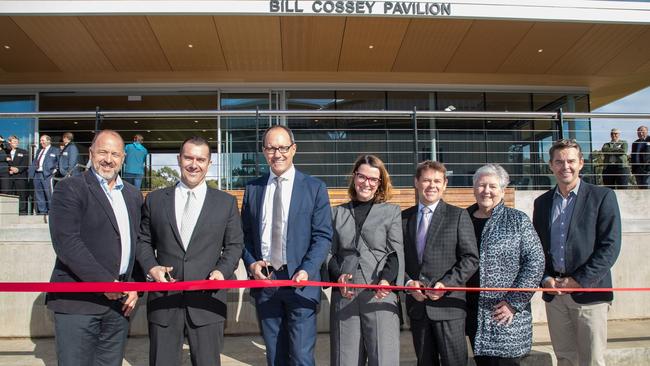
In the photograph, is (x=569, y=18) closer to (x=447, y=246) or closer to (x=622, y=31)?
(x=622, y=31)

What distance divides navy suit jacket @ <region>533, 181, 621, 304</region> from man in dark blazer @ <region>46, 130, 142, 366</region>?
109 inches

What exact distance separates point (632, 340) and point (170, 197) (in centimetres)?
438

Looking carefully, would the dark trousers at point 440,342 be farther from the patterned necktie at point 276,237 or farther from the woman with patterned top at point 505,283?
the patterned necktie at point 276,237

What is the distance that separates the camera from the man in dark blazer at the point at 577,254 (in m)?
2.97

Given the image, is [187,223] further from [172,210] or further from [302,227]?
[302,227]

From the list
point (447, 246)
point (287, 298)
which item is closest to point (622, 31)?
point (447, 246)

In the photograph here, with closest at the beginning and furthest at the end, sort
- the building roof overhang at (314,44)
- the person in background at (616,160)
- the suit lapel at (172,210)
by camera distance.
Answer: the suit lapel at (172,210) → the person in background at (616,160) → the building roof overhang at (314,44)

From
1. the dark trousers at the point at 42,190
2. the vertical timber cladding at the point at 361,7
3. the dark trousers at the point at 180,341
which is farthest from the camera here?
the vertical timber cladding at the point at 361,7

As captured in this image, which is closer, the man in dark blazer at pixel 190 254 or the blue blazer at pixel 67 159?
the man in dark blazer at pixel 190 254

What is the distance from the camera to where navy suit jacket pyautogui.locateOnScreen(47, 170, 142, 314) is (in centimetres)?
250

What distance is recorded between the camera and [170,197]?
2.79 metres

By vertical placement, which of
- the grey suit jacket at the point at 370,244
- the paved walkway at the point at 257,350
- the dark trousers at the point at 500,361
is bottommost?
the paved walkway at the point at 257,350

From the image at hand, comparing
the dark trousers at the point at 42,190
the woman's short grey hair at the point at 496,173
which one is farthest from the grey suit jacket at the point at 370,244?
the dark trousers at the point at 42,190

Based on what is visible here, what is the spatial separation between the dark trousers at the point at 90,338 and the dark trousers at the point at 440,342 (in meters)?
1.82
